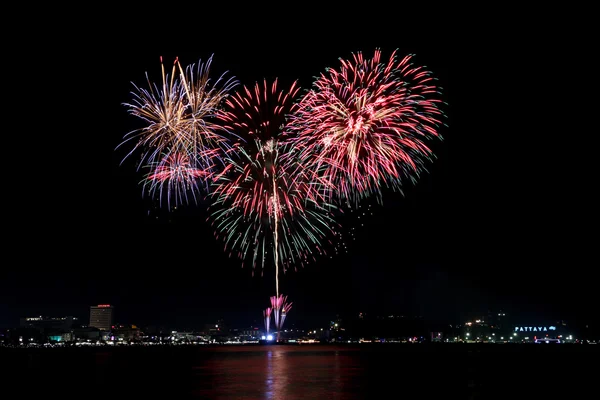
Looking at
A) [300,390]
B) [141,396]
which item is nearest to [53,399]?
[141,396]

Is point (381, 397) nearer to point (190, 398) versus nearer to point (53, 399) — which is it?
point (190, 398)

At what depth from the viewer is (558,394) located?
22.3 meters

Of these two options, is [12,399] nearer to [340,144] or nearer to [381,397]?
[381,397]

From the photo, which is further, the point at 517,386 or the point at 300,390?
the point at 517,386

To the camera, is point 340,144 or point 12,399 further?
point 340,144

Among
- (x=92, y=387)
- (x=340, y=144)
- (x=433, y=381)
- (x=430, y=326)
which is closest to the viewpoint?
(x=92, y=387)

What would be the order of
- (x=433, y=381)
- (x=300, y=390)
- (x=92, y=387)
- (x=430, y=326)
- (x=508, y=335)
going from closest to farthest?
(x=300, y=390)
(x=92, y=387)
(x=433, y=381)
(x=508, y=335)
(x=430, y=326)

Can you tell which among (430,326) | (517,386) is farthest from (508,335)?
(517,386)

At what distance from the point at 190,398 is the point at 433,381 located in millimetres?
12390

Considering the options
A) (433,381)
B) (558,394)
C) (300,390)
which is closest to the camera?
(300,390)

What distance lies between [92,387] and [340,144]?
16.3 metres

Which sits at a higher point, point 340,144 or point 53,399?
point 340,144

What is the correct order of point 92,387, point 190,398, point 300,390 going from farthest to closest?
point 92,387
point 300,390
point 190,398

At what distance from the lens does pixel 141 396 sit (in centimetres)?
2042
